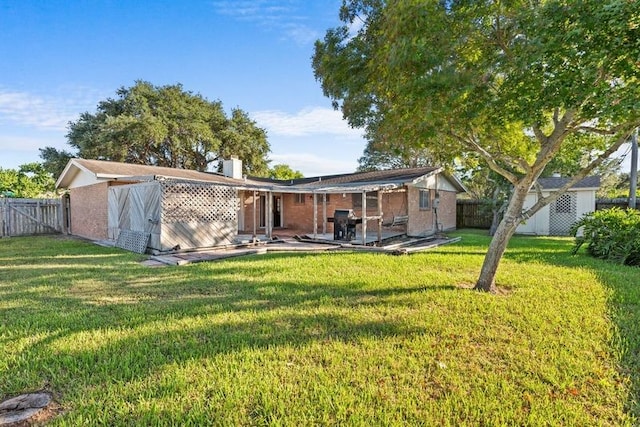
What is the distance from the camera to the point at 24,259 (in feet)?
28.1

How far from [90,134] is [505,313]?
28.7 m

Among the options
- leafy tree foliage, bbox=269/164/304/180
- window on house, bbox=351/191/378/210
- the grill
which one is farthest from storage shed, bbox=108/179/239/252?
leafy tree foliage, bbox=269/164/304/180

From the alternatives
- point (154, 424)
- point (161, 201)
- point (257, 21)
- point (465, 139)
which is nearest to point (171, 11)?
point (257, 21)

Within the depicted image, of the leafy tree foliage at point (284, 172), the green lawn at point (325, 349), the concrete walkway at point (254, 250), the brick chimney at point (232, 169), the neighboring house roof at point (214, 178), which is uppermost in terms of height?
the leafy tree foliage at point (284, 172)

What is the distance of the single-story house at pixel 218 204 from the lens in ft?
32.1

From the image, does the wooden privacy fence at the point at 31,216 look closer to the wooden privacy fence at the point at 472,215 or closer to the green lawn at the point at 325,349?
the green lawn at the point at 325,349

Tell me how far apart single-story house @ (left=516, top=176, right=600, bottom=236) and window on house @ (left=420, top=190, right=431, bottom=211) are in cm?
444

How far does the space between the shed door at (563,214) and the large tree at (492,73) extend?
36.9 feet

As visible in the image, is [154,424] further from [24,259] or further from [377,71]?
[24,259]

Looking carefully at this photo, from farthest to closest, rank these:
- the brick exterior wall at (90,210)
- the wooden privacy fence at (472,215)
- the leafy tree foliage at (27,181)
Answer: the leafy tree foliage at (27,181)
the wooden privacy fence at (472,215)
the brick exterior wall at (90,210)

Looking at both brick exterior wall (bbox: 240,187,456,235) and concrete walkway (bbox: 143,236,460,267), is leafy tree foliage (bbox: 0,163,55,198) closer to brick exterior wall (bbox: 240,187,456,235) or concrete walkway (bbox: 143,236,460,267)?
brick exterior wall (bbox: 240,187,456,235)

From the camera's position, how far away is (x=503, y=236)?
5406mm

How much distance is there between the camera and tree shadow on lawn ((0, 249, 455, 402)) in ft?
9.77

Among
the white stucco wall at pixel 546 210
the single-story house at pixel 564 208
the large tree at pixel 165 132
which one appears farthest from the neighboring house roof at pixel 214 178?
the large tree at pixel 165 132
